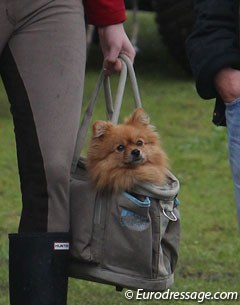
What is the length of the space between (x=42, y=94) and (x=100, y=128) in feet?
0.92

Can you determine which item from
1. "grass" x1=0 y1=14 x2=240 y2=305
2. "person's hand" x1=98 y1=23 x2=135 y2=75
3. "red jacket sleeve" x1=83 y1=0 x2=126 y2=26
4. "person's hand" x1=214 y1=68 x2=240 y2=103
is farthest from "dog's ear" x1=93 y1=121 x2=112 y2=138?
"grass" x1=0 y1=14 x2=240 y2=305

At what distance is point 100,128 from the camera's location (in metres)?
3.56

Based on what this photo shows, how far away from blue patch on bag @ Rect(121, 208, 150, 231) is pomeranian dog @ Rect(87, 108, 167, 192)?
0.09 m

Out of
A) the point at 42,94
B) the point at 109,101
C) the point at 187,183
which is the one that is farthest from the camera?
the point at 187,183

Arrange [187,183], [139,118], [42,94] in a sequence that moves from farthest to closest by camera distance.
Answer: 1. [187,183]
2. [139,118]
3. [42,94]

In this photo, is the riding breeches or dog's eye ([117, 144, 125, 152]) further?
dog's eye ([117, 144, 125, 152])

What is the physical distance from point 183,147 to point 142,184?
5.31 metres

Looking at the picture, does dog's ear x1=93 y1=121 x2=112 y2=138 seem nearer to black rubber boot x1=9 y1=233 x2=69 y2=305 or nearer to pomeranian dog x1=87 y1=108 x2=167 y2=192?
pomeranian dog x1=87 y1=108 x2=167 y2=192

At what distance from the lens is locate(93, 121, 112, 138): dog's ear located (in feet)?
11.6

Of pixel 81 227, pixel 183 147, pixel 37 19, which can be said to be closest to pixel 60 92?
pixel 37 19

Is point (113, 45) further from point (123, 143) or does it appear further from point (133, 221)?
point (133, 221)

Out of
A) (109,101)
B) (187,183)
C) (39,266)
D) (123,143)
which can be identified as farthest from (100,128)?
(187,183)

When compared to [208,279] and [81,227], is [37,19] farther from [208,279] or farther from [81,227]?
[208,279]

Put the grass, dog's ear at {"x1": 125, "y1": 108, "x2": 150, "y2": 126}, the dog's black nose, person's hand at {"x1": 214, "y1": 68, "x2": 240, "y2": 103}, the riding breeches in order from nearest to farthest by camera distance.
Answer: person's hand at {"x1": 214, "y1": 68, "x2": 240, "y2": 103}
the riding breeches
the dog's black nose
dog's ear at {"x1": 125, "y1": 108, "x2": 150, "y2": 126}
the grass
